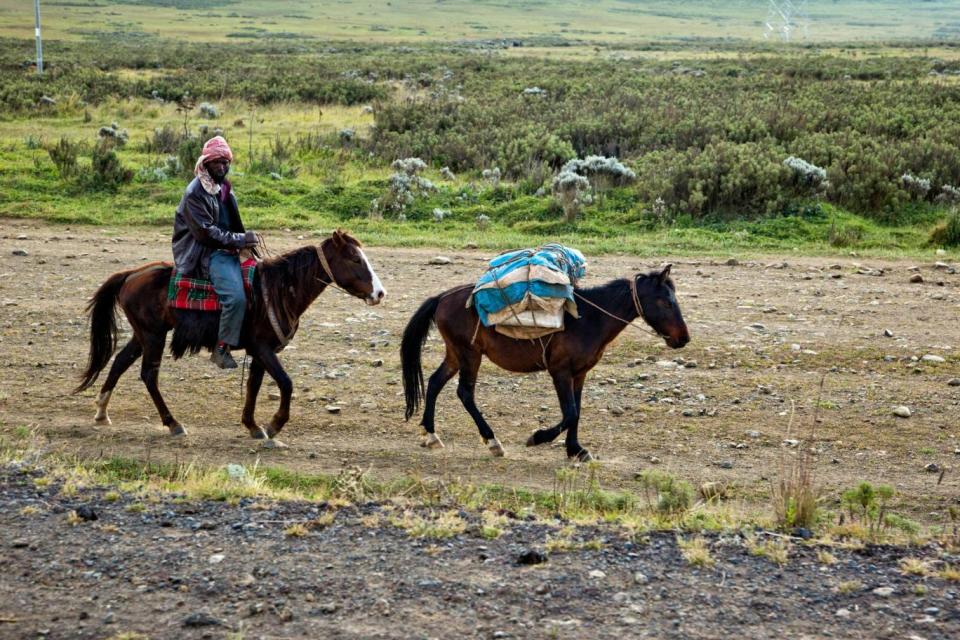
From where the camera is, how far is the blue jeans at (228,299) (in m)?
9.12

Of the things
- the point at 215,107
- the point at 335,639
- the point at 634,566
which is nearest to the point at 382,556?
the point at 335,639

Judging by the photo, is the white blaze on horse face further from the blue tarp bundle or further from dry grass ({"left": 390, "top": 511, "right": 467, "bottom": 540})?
dry grass ({"left": 390, "top": 511, "right": 467, "bottom": 540})

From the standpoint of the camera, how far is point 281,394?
29.7ft

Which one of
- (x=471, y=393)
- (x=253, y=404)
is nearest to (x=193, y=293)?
(x=253, y=404)

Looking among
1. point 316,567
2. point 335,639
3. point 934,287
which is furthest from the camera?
point 934,287

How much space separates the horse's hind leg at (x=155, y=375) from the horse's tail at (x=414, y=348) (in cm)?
198

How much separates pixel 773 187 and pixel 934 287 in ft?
16.7

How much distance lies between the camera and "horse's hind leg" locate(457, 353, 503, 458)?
355 inches

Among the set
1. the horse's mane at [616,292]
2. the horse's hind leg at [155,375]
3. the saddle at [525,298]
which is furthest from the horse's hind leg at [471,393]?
the horse's hind leg at [155,375]

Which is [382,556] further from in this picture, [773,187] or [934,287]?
[773,187]

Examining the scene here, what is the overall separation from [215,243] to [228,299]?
1.71 ft

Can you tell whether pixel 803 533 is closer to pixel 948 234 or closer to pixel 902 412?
pixel 902 412

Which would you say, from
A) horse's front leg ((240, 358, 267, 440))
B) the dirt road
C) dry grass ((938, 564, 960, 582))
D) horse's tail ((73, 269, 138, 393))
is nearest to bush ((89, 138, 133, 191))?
the dirt road

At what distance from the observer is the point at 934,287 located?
1438 cm
